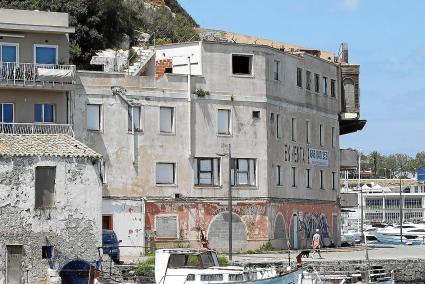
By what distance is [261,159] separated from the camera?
6981 centimetres

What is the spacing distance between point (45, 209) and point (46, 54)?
1578 centimetres

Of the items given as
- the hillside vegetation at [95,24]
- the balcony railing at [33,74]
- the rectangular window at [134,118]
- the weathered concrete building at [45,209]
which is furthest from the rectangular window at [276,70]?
the weathered concrete building at [45,209]

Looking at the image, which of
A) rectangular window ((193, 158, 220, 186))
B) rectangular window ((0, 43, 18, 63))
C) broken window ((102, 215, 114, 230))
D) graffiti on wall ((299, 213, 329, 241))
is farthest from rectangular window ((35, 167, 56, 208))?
graffiti on wall ((299, 213, 329, 241))

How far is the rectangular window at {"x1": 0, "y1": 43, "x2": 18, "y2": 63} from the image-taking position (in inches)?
2530

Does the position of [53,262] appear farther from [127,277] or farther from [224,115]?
[224,115]

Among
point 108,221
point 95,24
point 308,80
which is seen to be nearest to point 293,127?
point 308,80

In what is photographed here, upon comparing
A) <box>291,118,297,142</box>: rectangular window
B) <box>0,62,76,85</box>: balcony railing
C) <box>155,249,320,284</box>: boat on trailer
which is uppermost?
<box>0,62,76,85</box>: balcony railing

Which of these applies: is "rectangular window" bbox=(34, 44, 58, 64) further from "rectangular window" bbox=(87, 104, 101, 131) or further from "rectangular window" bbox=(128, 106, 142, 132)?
"rectangular window" bbox=(128, 106, 142, 132)

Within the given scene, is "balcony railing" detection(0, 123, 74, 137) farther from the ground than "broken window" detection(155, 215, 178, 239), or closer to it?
farther from the ground

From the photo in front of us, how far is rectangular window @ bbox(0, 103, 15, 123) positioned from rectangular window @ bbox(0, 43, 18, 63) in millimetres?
2525

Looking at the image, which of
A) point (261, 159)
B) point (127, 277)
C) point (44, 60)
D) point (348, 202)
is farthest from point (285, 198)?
point (127, 277)

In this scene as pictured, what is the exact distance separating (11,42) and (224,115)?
13.3m

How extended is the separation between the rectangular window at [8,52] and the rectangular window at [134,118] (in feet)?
23.2

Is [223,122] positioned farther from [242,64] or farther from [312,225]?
[312,225]
